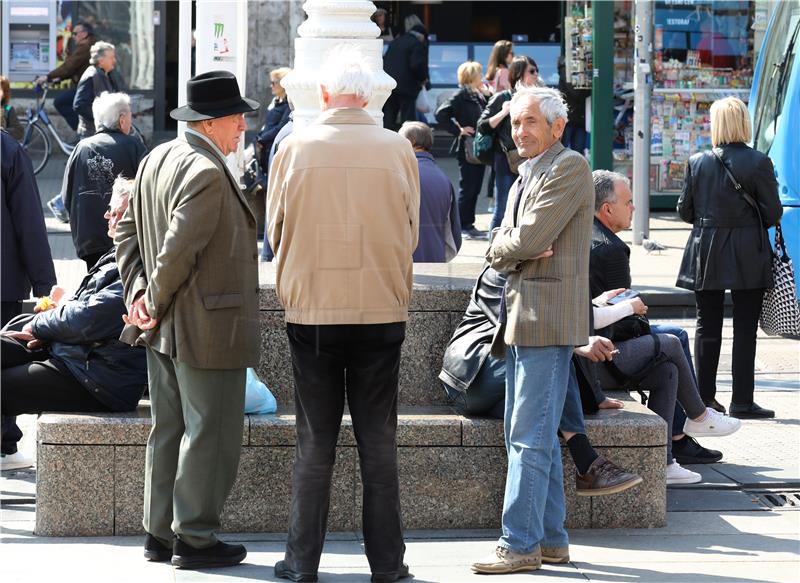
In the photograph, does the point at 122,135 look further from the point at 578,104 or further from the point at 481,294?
the point at 578,104

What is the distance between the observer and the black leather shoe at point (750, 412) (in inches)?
330

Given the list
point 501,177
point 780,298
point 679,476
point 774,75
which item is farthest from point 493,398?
point 501,177

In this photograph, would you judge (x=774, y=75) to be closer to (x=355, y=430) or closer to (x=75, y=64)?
(x=355, y=430)

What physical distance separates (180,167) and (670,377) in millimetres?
2667

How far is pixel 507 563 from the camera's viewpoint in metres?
5.39

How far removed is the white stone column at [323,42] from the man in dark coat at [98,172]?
1943 mm

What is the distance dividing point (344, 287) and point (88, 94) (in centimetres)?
1051

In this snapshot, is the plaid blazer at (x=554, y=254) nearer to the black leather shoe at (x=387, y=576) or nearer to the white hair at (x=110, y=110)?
the black leather shoe at (x=387, y=576)

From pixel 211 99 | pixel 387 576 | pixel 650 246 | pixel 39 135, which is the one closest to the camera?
pixel 387 576

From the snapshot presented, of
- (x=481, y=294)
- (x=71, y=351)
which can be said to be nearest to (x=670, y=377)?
(x=481, y=294)

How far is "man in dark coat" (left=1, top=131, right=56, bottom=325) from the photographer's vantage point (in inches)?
287

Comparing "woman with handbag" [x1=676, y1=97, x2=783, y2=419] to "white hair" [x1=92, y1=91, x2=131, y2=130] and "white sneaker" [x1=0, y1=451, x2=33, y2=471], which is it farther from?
"white sneaker" [x1=0, y1=451, x2=33, y2=471]

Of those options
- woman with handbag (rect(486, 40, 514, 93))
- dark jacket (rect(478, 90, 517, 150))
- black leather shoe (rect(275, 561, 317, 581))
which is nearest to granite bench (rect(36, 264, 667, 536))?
black leather shoe (rect(275, 561, 317, 581))

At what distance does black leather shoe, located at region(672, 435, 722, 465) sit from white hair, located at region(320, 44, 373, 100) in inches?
115
